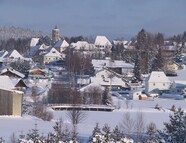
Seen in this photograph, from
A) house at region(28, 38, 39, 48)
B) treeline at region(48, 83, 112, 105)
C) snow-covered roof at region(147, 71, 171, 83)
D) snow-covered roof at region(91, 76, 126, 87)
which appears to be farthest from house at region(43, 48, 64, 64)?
treeline at region(48, 83, 112, 105)

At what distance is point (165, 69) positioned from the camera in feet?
134

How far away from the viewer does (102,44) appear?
6206cm

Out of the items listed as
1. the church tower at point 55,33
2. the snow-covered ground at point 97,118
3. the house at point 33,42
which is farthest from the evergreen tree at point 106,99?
the church tower at point 55,33

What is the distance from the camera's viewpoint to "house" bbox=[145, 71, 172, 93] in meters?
31.7

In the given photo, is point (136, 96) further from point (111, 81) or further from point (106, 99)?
point (111, 81)

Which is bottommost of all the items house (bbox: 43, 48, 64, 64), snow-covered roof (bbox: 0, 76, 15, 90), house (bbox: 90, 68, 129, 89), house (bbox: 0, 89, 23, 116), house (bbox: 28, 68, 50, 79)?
house (bbox: 0, 89, 23, 116)

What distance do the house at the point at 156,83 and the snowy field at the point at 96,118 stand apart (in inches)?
159

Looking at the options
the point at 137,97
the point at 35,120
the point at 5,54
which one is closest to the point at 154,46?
the point at 5,54

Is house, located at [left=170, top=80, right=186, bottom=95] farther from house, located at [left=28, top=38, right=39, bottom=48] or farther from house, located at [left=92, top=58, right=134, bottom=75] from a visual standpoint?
house, located at [left=28, top=38, right=39, bottom=48]

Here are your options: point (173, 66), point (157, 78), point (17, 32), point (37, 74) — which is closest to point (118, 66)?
point (173, 66)

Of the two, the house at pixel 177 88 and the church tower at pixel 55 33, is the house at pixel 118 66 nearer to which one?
the house at pixel 177 88

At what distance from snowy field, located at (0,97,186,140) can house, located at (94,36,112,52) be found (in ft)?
105

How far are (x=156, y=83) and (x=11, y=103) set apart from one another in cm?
1661

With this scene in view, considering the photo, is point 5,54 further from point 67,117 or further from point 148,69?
point 67,117
